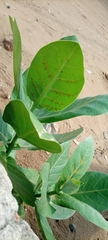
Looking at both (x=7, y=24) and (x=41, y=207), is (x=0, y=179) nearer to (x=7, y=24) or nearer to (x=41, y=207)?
(x=41, y=207)

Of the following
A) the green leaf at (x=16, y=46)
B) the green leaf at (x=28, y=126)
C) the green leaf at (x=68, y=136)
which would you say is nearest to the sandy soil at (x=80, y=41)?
the green leaf at (x=68, y=136)

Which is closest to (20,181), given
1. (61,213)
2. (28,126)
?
(61,213)

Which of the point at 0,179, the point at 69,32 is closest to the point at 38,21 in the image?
the point at 69,32

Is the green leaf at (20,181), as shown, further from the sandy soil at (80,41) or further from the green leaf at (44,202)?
the sandy soil at (80,41)

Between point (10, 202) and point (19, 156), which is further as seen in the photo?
point (19, 156)

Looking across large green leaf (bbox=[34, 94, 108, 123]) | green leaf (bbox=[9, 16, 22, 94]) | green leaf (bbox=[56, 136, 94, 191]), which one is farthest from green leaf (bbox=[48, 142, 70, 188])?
green leaf (bbox=[9, 16, 22, 94])

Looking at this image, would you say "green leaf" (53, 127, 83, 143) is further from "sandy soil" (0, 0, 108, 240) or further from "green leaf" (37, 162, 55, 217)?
"sandy soil" (0, 0, 108, 240)

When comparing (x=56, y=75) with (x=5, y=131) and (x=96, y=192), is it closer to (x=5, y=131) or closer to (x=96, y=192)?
(x=5, y=131)
